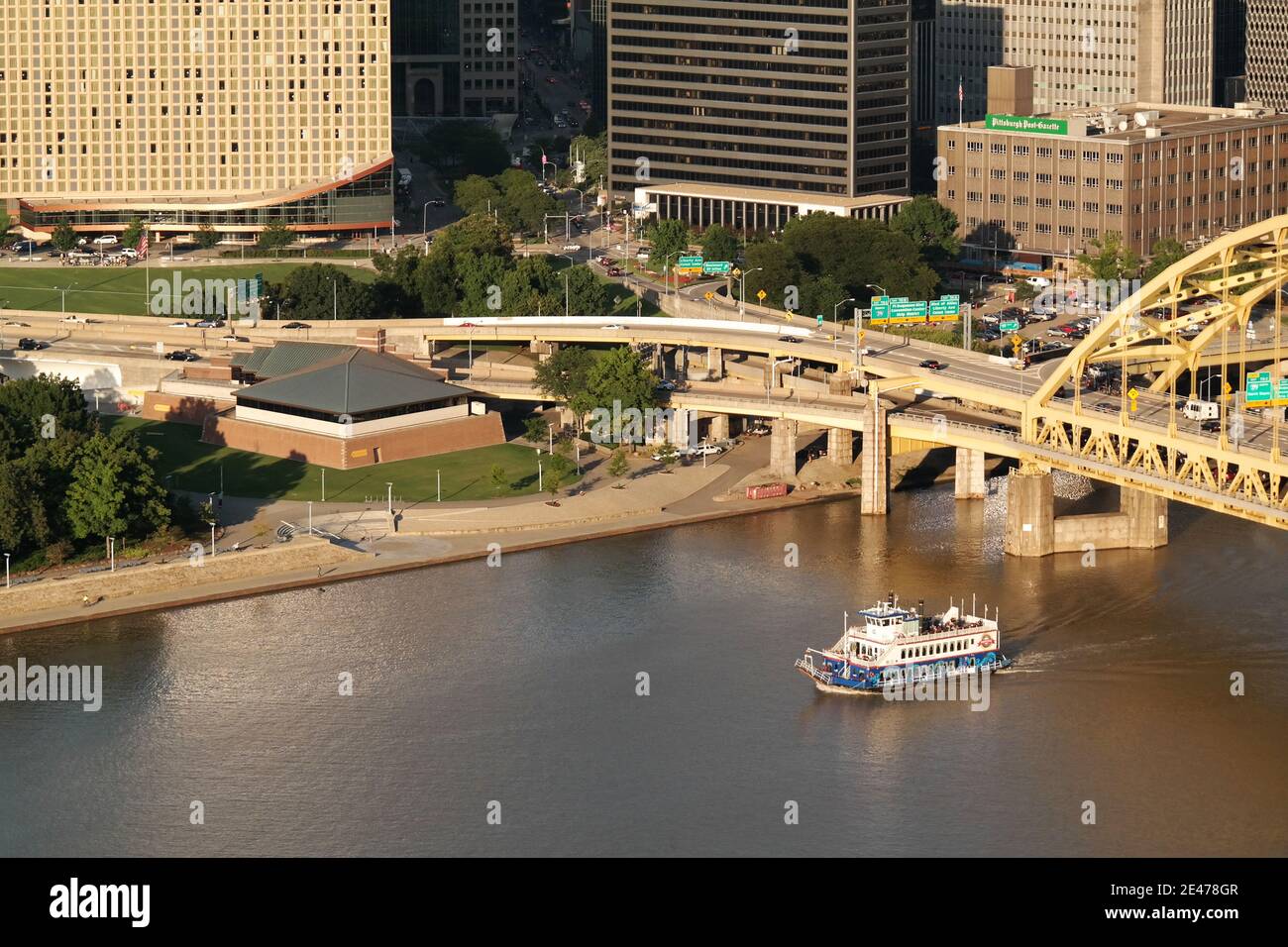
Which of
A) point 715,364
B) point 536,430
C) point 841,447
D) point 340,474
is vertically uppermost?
point 715,364

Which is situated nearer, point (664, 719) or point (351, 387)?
point (664, 719)

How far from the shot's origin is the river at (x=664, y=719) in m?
118

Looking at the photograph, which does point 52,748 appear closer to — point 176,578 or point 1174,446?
point 176,578

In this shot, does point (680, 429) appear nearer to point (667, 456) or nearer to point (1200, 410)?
point (667, 456)

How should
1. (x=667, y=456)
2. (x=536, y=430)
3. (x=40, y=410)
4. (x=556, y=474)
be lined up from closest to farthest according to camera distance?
(x=40, y=410) → (x=556, y=474) → (x=667, y=456) → (x=536, y=430)

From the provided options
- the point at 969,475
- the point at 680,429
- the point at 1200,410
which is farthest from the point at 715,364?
the point at 1200,410

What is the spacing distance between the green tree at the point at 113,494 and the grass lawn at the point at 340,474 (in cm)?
1299

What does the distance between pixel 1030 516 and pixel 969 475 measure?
12.9 metres

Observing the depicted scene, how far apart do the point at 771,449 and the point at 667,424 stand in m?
9.59

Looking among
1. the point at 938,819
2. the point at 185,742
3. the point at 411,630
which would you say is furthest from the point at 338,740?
the point at 938,819

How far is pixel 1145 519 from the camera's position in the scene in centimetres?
16000

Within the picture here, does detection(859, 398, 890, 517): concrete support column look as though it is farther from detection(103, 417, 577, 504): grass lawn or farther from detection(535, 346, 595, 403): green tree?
detection(535, 346, 595, 403): green tree

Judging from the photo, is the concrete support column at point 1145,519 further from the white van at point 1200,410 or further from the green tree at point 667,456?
the green tree at point 667,456

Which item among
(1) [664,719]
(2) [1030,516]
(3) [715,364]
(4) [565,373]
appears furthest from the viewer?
(3) [715,364]
